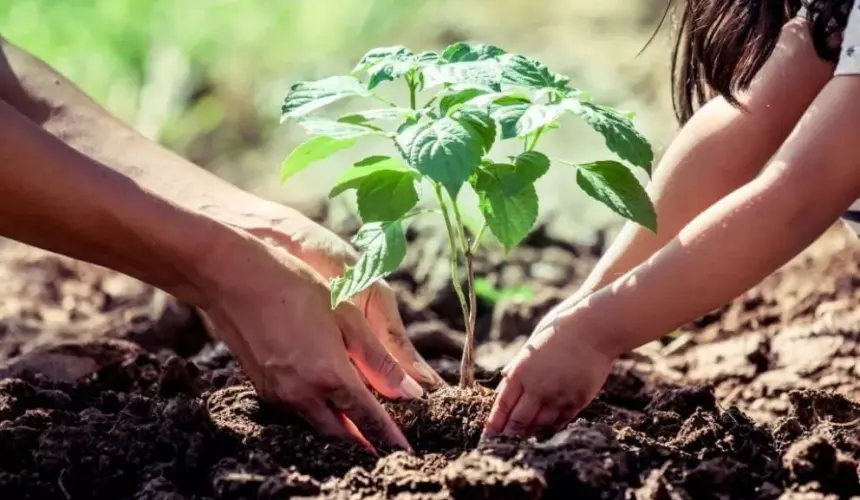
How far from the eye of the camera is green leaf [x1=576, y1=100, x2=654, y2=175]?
47.5 inches

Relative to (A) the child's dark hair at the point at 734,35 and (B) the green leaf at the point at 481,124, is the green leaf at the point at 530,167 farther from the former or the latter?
(A) the child's dark hair at the point at 734,35

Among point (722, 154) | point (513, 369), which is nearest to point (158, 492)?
point (513, 369)

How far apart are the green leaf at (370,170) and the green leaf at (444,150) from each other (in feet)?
0.37

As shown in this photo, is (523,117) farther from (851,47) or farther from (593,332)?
(851,47)

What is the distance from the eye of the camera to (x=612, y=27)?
3598 millimetres

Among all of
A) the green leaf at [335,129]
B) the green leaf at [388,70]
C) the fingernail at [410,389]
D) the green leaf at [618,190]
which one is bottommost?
the fingernail at [410,389]

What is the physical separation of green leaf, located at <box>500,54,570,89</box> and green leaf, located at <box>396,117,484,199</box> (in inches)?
3.7

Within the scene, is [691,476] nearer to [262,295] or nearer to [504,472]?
[504,472]

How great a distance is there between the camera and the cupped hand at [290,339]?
1.32 metres

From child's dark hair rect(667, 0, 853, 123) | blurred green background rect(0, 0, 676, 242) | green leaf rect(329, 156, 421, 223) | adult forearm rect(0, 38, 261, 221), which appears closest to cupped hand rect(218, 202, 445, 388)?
adult forearm rect(0, 38, 261, 221)

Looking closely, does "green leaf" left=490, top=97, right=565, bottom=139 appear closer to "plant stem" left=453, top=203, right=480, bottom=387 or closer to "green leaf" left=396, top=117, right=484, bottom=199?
"green leaf" left=396, top=117, right=484, bottom=199

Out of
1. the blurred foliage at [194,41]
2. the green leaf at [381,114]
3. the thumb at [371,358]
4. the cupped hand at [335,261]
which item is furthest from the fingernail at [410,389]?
the blurred foliage at [194,41]

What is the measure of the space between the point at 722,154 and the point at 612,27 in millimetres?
2013

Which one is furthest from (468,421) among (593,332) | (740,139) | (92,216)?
(740,139)
